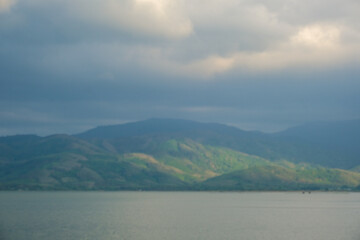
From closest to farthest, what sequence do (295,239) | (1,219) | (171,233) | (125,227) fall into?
(295,239), (171,233), (125,227), (1,219)

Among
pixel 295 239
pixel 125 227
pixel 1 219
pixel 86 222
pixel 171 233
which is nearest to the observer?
pixel 295 239

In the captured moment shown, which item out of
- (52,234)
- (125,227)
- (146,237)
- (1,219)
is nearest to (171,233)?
(146,237)

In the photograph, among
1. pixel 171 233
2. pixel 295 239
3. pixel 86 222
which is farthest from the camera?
pixel 86 222

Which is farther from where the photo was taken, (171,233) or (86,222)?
(86,222)

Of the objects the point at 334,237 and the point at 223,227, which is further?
the point at 223,227

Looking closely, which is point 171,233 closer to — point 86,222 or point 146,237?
point 146,237

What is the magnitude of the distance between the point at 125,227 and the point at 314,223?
73976mm

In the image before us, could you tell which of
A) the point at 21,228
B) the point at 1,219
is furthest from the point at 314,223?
the point at 1,219

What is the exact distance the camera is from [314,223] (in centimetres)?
18025

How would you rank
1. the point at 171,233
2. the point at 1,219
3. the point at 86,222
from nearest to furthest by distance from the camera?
the point at 171,233
the point at 86,222
the point at 1,219

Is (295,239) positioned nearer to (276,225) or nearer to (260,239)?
(260,239)

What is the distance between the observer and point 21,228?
514ft

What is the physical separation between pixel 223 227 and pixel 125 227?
35.0 meters

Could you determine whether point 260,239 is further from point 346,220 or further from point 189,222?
point 346,220
